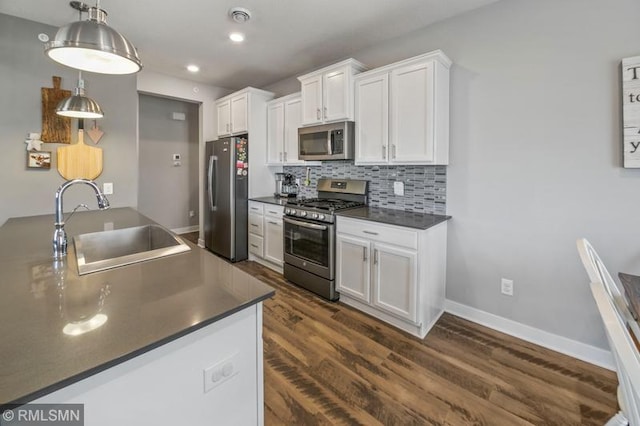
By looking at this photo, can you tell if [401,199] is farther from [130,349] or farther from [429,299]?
[130,349]

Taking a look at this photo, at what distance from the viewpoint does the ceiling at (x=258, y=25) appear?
2412mm

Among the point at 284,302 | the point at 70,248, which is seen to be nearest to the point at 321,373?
the point at 284,302

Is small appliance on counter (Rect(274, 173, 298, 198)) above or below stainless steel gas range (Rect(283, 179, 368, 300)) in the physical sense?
above

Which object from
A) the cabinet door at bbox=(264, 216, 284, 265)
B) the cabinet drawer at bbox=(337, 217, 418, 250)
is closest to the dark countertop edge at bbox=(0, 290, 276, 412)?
the cabinet drawer at bbox=(337, 217, 418, 250)

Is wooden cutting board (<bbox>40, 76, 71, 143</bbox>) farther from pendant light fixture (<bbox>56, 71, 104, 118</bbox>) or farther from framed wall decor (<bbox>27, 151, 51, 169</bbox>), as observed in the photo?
pendant light fixture (<bbox>56, 71, 104, 118</bbox>)

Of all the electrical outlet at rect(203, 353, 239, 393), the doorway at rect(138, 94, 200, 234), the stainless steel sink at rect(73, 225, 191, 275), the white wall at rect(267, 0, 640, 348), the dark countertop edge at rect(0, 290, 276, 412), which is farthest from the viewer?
the doorway at rect(138, 94, 200, 234)

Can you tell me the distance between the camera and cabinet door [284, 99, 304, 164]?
147 inches

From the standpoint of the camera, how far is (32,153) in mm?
2648

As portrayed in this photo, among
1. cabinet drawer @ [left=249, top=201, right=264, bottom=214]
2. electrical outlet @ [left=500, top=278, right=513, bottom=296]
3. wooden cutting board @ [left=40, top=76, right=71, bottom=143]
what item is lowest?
electrical outlet @ [left=500, top=278, right=513, bottom=296]

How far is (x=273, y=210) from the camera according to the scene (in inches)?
146

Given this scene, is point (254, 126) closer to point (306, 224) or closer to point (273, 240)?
point (273, 240)

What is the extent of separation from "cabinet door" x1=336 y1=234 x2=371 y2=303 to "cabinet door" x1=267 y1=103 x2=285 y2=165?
1.79 metres

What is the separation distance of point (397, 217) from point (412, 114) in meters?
0.89

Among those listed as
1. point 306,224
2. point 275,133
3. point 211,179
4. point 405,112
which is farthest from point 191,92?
point 405,112
